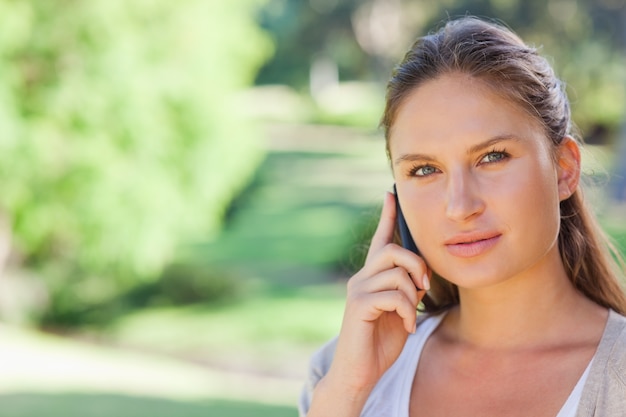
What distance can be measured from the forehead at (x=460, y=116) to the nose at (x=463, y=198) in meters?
0.06

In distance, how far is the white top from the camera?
1.82 metres

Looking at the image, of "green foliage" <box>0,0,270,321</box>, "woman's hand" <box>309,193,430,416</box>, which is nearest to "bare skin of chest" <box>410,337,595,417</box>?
"woman's hand" <box>309,193,430,416</box>

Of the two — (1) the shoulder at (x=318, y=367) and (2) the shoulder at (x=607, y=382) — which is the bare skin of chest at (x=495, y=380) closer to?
(2) the shoulder at (x=607, y=382)

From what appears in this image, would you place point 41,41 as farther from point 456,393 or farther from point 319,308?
point 456,393

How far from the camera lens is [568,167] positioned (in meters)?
1.84

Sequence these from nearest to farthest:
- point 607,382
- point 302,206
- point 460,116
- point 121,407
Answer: point 607,382 → point 460,116 → point 121,407 → point 302,206

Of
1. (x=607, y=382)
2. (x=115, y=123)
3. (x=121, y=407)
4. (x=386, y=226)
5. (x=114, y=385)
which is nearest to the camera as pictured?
(x=607, y=382)

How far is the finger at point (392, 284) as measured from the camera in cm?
182

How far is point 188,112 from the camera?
10.9 metres

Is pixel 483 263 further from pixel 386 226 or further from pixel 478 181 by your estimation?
pixel 386 226

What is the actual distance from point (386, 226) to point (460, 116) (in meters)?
0.35

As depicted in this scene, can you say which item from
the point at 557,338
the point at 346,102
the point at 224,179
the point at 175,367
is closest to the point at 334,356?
the point at 557,338

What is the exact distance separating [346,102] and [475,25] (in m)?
41.5

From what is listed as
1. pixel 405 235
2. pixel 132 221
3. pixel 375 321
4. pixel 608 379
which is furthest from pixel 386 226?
pixel 132 221
